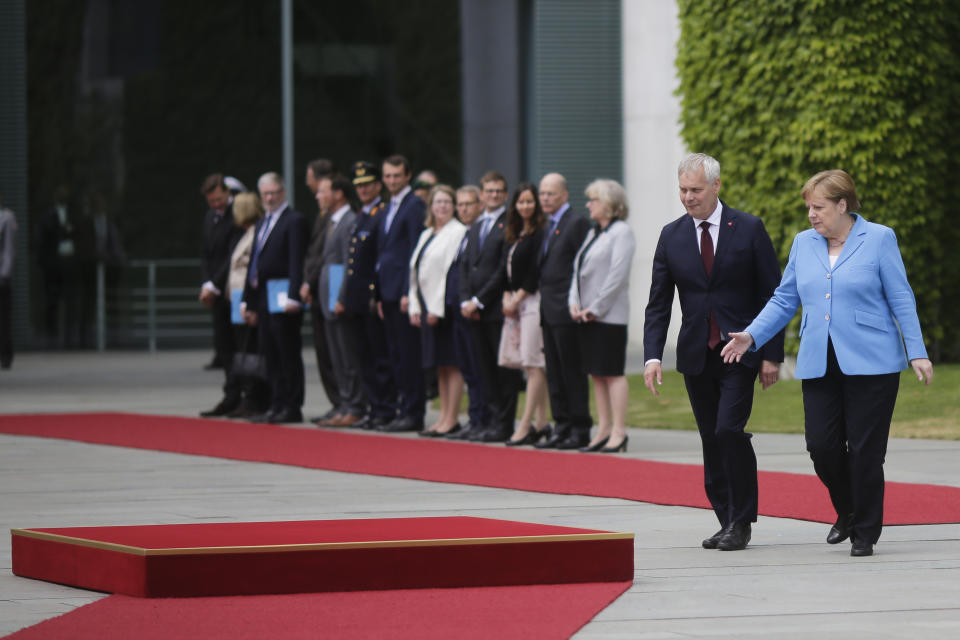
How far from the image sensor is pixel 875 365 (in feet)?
21.6

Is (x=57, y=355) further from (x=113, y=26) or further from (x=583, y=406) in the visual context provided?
(x=583, y=406)

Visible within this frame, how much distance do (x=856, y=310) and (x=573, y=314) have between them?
394 cm

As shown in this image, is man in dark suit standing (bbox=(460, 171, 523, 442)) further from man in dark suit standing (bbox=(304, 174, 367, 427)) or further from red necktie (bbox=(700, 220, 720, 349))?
red necktie (bbox=(700, 220, 720, 349))

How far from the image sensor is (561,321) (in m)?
10.7

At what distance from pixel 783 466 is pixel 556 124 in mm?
13847

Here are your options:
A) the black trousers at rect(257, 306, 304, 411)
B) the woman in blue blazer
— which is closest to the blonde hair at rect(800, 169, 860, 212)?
the woman in blue blazer

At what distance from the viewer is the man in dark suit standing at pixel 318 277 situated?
12664 mm

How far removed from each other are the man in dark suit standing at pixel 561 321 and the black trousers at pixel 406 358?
4.92 ft

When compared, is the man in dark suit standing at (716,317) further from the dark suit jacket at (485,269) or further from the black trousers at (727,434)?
the dark suit jacket at (485,269)

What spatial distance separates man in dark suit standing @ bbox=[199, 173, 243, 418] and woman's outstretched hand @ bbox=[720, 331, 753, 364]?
739 cm

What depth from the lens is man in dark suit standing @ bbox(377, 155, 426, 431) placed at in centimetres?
1208

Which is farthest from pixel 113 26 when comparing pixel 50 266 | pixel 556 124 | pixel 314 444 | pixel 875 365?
pixel 875 365

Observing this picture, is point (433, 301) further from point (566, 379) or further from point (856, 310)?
point (856, 310)

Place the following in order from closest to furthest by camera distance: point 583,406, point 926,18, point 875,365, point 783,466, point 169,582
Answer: point 169,582 → point 875,365 → point 783,466 → point 583,406 → point 926,18
